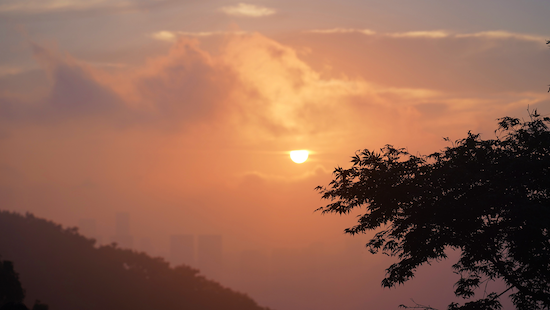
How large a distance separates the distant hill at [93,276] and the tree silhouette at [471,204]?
81521 mm

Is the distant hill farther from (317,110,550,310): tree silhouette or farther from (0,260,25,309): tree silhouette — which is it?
(317,110,550,310): tree silhouette

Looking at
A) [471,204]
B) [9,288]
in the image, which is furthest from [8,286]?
[471,204]

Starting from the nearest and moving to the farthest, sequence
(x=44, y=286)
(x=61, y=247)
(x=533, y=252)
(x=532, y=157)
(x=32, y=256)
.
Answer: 1. (x=533, y=252)
2. (x=532, y=157)
3. (x=44, y=286)
4. (x=32, y=256)
5. (x=61, y=247)

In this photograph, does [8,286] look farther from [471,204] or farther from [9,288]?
[471,204]

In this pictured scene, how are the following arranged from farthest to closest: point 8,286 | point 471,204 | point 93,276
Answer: point 93,276, point 8,286, point 471,204

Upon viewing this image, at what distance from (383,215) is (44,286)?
8711 centimetres

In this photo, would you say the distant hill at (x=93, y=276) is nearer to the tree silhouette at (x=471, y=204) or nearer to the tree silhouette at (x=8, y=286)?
the tree silhouette at (x=8, y=286)

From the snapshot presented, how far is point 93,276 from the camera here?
102m

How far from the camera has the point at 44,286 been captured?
280 ft

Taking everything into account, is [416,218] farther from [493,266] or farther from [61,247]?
[61,247]

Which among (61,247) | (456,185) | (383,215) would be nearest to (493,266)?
(456,185)

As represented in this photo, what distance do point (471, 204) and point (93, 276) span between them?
102451 millimetres

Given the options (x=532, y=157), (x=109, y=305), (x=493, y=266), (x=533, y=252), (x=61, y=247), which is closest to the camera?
(x=533, y=252)

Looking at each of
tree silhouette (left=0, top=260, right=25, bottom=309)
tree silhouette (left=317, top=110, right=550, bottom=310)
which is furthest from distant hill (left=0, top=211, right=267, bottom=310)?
tree silhouette (left=317, top=110, right=550, bottom=310)
